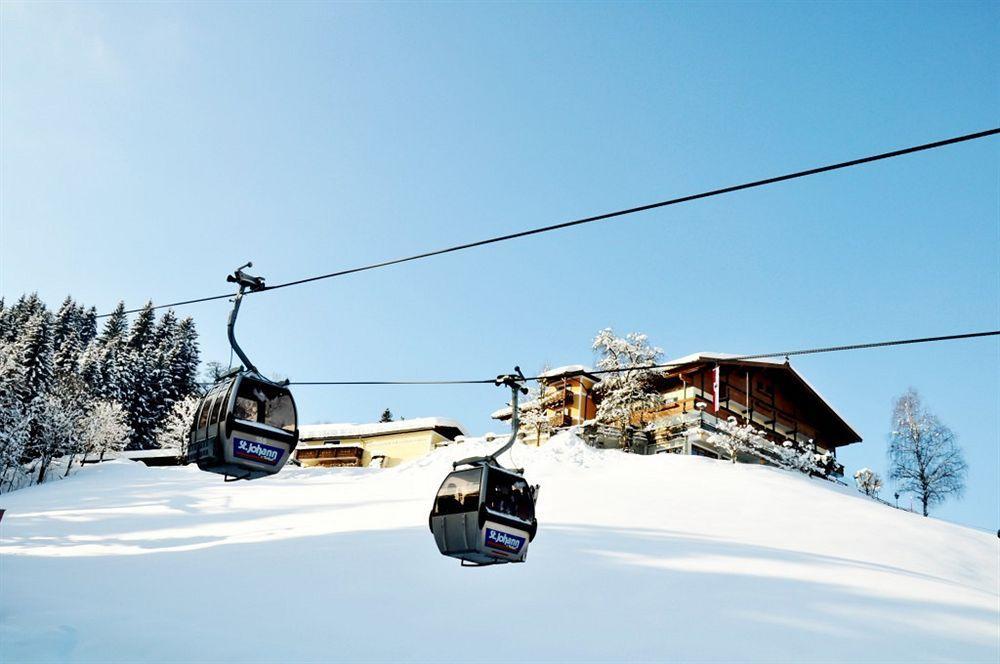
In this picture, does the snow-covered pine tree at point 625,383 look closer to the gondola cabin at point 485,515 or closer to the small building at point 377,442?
the small building at point 377,442

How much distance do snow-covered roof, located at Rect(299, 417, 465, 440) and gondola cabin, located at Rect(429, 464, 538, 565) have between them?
44.9m

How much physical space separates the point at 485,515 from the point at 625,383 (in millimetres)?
34859

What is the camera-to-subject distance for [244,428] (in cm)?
996

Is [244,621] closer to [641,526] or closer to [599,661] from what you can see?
[599,661]

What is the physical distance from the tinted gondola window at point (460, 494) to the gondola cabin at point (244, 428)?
8.38 feet

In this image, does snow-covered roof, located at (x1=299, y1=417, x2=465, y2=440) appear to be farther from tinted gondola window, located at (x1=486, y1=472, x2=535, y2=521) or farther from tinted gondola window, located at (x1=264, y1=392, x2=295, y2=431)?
tinted gondola window, located at (x1=264, y1=392, x2=295, y2=431)

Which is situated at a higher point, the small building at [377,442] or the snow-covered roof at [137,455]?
the small building at [377,442]

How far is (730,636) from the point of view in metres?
14.6

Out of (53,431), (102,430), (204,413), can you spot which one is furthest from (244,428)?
(102,430)

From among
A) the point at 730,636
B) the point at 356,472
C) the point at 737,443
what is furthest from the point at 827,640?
the point at 356,472

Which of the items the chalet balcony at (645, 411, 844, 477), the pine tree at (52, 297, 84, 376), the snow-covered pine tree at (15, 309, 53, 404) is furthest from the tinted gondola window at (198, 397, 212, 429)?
the pine tree at (52, 297, 84, 376)

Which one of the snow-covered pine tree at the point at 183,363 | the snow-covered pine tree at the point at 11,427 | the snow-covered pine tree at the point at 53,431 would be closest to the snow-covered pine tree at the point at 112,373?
the snow-covered pine tree at the point at 183,363

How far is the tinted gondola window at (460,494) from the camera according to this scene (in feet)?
36.8

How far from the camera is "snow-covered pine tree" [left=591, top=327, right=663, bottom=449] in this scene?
4422cm
